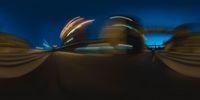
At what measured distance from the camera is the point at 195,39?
273 cm

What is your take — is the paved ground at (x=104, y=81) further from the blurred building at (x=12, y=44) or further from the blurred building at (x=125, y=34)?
the blurred building at (x=12, y=44)

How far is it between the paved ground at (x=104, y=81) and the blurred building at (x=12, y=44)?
0.31m

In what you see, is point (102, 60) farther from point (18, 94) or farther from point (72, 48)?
point (18, 94)

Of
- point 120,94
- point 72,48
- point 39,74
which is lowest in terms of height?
point 120,94

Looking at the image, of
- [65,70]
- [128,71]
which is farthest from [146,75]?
[65,70]

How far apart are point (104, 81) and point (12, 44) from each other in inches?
35.1

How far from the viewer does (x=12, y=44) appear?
9.72 ft

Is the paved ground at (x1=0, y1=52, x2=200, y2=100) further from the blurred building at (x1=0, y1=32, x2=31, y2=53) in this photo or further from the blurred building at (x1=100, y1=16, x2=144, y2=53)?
→ the blurred building at (x1=0, y1=32, x2=31, y2=53)

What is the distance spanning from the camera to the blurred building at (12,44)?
9.44ft

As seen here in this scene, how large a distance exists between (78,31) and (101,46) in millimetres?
588

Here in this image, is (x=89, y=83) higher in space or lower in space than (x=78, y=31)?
lower

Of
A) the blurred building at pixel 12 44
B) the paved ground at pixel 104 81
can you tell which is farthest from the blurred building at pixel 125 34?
the blurred building at pixel 12 44

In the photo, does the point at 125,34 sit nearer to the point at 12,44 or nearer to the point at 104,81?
the point at 104,81

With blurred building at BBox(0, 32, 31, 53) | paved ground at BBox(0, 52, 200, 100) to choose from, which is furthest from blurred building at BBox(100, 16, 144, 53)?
blurred building at BBox(0, 32, 31, 53)
